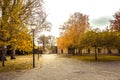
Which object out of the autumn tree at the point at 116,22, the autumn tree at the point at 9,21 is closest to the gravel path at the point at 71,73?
the autumn tree at the point at 9,21

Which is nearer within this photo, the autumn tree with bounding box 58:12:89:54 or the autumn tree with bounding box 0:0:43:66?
the autumn tree with bounding box 0:0:43:66

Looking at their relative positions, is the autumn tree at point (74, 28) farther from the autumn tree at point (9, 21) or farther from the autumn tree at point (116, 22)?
the autumn tree at point (9, 21)

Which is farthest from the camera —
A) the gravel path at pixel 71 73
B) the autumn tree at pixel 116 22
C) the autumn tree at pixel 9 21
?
the autumn tree at pixel 116 22

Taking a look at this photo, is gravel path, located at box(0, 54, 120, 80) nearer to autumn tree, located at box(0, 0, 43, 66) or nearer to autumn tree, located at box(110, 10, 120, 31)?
autumn tree, located at box(0, 0, 43, 66)

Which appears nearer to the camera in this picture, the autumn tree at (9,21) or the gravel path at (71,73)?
the gravel path at (71,73)

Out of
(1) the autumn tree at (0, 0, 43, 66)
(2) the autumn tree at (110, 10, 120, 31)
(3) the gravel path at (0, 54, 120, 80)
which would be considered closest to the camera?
(3) the gravel path at (0, 54, 120, 80)

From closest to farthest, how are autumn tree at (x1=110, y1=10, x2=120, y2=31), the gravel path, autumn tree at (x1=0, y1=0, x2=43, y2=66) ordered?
the gravel path → autumn tree at (x1=0, y1=0, x2=43, y2=66) → autumn tree at (x1=110, y1=10, x2=120, y2=31)

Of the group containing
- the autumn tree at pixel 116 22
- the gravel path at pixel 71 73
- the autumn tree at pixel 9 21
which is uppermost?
the autumn tree at pixel 116 22

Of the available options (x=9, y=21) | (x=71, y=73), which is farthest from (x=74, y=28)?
(x=71, y=73)

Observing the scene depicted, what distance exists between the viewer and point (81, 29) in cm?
5781

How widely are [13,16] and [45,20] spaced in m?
16.2

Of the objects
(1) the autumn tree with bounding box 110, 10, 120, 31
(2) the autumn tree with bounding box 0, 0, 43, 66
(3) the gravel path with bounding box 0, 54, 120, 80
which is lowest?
(3) the gravel path with bounding box 0, 54, 120, 80

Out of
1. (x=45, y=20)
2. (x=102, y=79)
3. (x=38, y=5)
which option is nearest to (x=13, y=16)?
(x=38, y=5)

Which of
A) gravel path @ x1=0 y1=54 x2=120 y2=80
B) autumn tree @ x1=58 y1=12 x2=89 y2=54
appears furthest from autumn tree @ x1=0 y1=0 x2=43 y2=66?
autumn tree @ x1=58 y1=12 x2=89 y2=54
